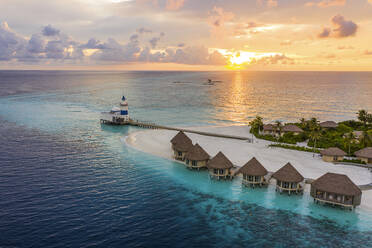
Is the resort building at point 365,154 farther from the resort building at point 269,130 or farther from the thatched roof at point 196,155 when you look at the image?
the thatched roof at point 196,155

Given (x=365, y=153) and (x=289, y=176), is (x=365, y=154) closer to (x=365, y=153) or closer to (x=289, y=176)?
(x=365, y=153)

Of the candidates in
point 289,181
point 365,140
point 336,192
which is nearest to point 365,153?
point 365,140

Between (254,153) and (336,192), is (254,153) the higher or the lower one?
the higher one

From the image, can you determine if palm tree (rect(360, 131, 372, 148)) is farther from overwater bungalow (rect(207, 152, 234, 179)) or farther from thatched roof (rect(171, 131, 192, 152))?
thatched roof (rect(171, 131, 192, 152))

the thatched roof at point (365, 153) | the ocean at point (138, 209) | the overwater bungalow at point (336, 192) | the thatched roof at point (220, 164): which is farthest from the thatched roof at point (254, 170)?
the thatched roof at point (365, 153)

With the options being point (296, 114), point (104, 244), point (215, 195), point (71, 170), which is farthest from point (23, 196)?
point (296, 114)

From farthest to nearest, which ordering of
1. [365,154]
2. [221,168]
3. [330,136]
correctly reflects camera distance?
1. [330,136]
2. [365,154]
3. [221,168]
